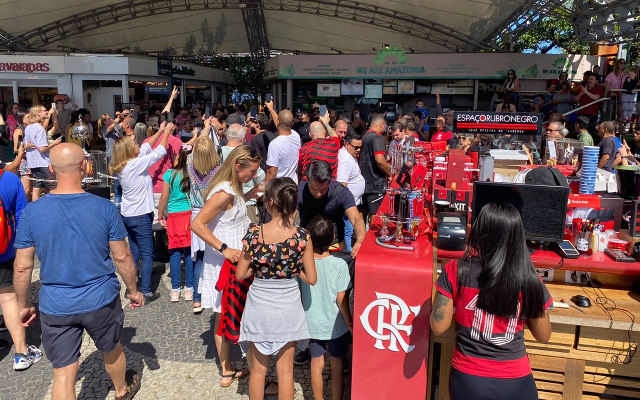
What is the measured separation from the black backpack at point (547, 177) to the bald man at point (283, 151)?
2.92 meters

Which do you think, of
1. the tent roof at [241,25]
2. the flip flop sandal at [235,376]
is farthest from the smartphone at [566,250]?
the tent roof at [241,25]

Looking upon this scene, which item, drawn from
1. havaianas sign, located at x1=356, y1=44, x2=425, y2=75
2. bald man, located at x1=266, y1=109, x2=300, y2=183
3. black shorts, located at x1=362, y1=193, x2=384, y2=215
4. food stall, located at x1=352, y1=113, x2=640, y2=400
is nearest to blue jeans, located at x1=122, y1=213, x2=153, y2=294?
bald man, located at x1=266, y1=109, x2=300, y2=183

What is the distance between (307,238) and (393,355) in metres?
0.89

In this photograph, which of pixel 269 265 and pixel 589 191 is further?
pixel 589 191

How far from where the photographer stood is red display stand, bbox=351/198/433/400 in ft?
9.42

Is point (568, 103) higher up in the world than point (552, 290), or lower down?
higher up

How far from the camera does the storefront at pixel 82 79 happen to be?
644 inches

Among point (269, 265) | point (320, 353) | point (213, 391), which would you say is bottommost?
point (213, 391)

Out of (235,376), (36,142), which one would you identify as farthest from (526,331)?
(36,142)

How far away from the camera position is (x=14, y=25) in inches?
770

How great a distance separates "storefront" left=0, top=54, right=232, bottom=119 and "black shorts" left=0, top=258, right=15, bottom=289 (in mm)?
12877

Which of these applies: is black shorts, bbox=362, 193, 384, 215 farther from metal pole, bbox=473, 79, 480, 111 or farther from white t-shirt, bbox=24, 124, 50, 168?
metal pole, bbox=473, 79, 480, 111

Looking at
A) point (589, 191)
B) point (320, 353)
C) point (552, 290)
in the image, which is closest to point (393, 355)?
point (320, 353)

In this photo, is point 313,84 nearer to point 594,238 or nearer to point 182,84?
point 182,84
